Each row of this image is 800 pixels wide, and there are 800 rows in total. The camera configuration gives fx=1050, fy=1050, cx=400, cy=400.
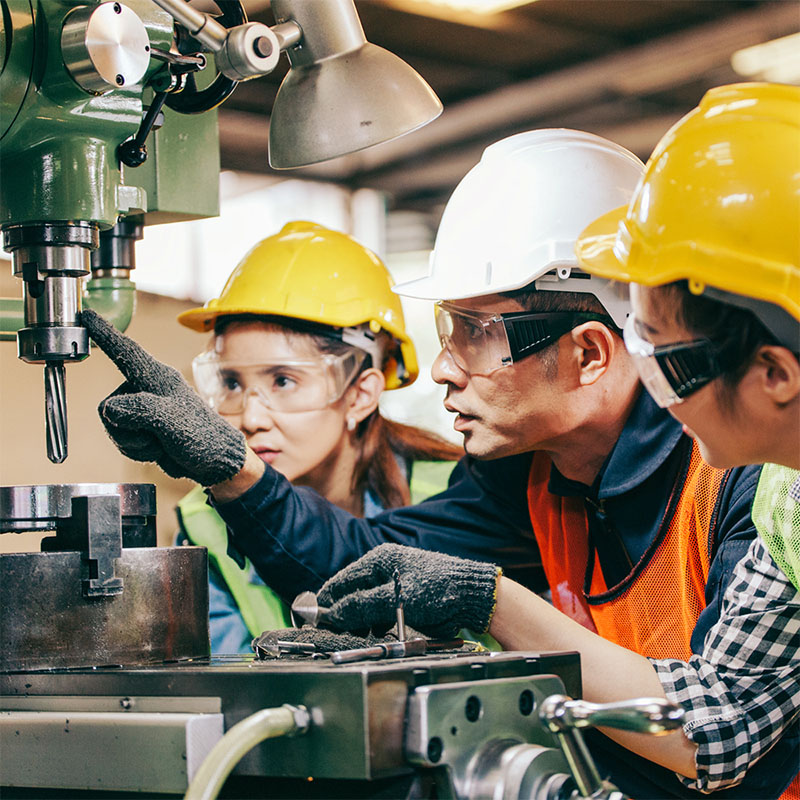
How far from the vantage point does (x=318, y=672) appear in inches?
35.2

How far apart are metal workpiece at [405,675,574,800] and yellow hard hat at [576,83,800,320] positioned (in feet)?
1.47

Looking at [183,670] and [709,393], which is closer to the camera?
[183,670]

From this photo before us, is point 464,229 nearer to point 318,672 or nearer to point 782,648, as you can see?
point 782,648

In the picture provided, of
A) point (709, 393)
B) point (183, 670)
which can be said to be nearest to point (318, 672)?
point (183, 670)

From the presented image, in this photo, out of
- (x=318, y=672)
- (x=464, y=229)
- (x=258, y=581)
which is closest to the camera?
(x=318, y=672)

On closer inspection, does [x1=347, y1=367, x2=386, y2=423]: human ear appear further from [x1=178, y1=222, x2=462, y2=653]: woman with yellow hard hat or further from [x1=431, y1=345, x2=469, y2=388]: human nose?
[x1=431, y1=345, x2=469, y2=388]: human nose

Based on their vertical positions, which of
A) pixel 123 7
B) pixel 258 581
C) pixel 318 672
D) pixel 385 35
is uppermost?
pixel 385 35

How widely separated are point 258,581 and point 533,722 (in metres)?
1.28

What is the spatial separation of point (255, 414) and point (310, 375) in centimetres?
15

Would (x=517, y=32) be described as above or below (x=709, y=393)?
above

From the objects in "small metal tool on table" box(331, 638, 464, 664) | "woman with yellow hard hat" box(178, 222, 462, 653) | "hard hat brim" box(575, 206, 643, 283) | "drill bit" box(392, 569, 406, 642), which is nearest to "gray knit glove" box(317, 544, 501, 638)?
"drill bit" box(392, 569, 406, 642)

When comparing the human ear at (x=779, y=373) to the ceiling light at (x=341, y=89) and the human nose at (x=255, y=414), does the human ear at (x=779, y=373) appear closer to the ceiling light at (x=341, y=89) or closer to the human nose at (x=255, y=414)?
the ceiling light at (x=341, y=89)

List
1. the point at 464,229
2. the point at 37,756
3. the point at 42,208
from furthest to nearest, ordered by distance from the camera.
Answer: the point at 464,229 → the point at 42,208 → the point at 37,756

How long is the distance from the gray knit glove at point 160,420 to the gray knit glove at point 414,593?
33 centimetres
